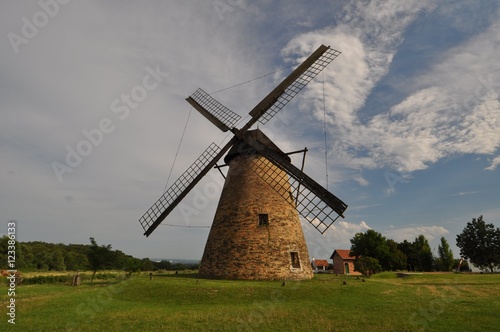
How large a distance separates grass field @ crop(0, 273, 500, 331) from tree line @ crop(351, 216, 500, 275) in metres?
29.6

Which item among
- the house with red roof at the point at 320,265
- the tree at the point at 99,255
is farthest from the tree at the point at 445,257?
the tree at the point at 99,255

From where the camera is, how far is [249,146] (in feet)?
63.8

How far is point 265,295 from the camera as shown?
13.2 m

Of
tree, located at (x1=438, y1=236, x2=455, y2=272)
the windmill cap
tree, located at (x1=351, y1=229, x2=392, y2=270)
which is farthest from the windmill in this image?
tree, located at (x1=438, y1=236, x2=455, y2=272)

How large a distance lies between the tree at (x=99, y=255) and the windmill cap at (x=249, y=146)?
13280 mm

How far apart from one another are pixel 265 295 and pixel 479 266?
5087 centimetres

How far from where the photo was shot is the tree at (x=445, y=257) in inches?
1882

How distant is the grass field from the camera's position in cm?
932

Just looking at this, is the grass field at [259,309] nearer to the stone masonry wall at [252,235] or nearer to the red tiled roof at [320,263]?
the stone masonry wall at [252,235]

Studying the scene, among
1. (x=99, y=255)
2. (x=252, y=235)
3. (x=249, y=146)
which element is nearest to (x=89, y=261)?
(x=99, y=255)

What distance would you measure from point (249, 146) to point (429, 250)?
4514cm

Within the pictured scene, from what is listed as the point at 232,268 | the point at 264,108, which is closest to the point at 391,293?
the point at 232,268

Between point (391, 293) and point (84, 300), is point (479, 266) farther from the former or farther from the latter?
point (84, 300)

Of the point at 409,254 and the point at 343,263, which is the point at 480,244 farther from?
the point at 343,263
